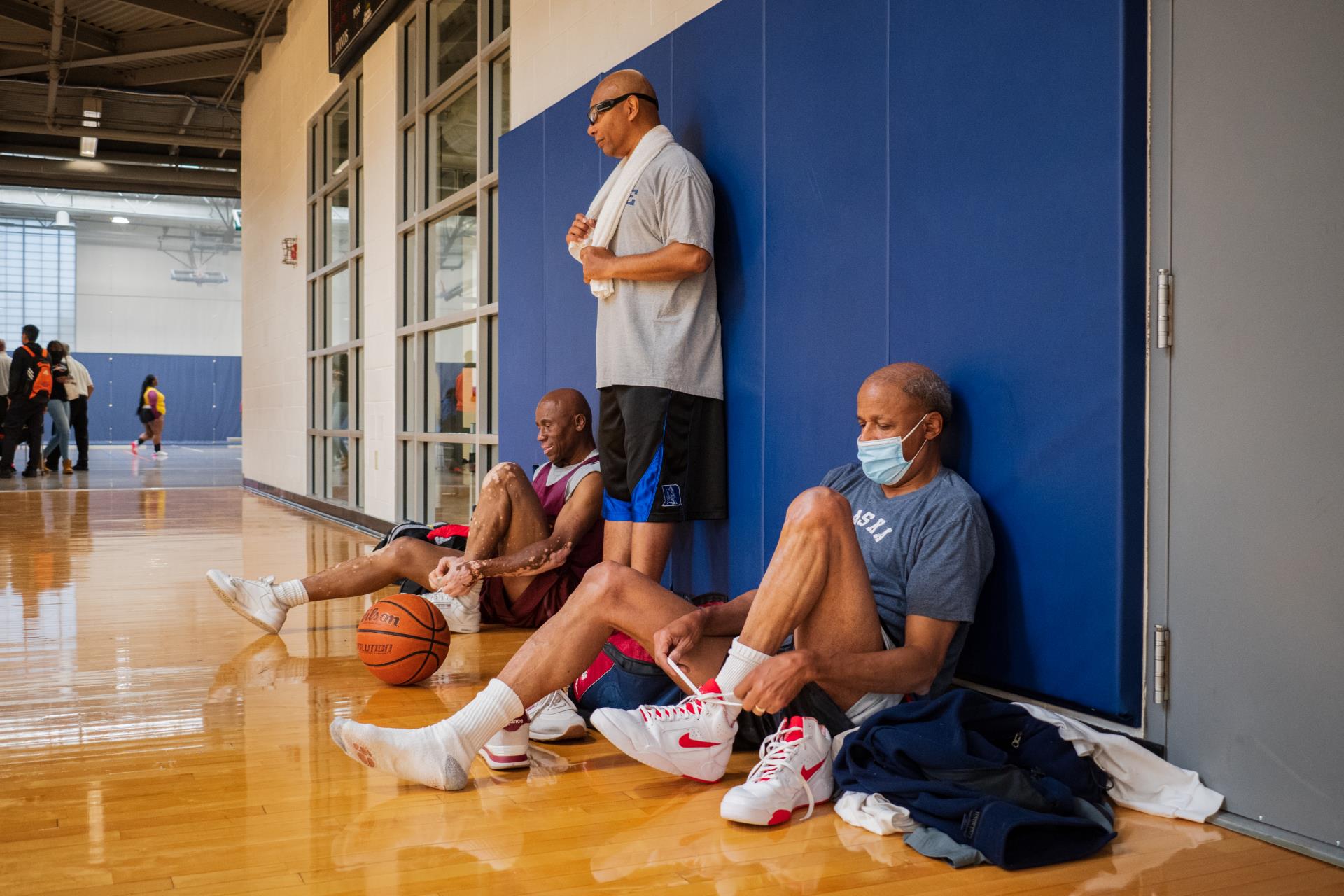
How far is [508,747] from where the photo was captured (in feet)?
7.64

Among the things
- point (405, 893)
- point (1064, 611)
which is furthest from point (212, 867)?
point (1064, 611)

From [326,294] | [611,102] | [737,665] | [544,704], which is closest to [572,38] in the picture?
[611,102]

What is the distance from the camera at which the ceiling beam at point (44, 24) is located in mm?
10281

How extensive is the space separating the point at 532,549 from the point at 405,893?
79.1 inches

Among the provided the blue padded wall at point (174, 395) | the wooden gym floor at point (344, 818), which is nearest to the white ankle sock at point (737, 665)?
the wooden gym floor at point (344, 818)

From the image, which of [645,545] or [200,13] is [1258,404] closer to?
[645,545]

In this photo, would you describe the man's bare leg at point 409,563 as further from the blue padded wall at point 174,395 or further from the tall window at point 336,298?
the blue padded wall at point 174,395

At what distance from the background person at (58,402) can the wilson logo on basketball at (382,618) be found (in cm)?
1125

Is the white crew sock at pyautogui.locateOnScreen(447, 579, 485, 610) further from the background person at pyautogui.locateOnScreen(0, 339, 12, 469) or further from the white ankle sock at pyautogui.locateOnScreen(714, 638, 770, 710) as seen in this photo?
the background person at pyautogui.locateOnScreen(0, 339, 12, 469)

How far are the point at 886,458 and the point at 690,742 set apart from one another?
749 mm

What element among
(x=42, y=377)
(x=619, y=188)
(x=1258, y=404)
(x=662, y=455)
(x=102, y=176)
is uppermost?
(x=102, y=176)

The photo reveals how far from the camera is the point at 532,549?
3.69m

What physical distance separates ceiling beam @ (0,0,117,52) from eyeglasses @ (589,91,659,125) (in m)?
9.41

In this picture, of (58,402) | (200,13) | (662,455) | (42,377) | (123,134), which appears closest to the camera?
(662,455)
